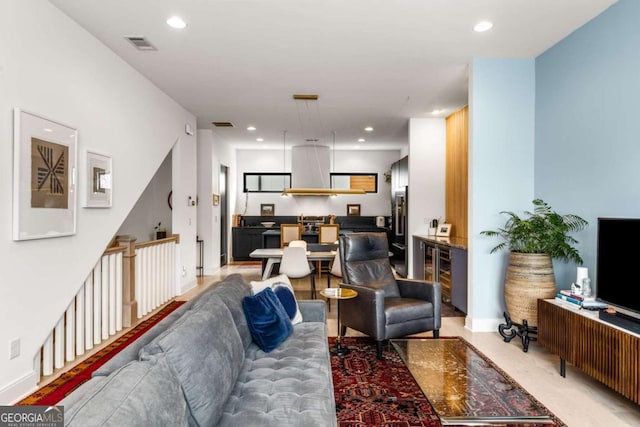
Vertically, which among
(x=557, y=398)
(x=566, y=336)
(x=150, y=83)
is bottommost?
(x=557, y=398)

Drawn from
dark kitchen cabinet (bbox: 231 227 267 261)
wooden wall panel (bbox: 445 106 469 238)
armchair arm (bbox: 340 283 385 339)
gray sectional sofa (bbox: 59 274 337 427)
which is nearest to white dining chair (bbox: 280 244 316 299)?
armchair arm (bbox: 340 283 385 339)

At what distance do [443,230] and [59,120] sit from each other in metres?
5.05

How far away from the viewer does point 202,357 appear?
1.55 m

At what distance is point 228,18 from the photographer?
3.09 m

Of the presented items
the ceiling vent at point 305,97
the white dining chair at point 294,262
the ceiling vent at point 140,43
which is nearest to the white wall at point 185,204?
the white dining chair at point 294,262


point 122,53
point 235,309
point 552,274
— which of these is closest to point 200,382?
point 235,309

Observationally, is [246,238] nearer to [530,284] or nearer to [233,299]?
[530,284]

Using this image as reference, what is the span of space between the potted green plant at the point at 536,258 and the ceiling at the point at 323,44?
174cm

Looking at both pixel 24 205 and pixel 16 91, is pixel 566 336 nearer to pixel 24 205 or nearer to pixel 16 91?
pixel 24 205

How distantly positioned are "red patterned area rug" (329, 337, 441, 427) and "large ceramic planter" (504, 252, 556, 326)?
129 cm

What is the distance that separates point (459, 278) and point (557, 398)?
207 centimetres

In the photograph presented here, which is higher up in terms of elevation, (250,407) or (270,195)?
(270,195)

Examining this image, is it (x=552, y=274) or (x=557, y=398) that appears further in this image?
(x=552, y=274)

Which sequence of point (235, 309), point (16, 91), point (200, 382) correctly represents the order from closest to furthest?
point (200, 382) < point (235, 309) < point (16, 91)
